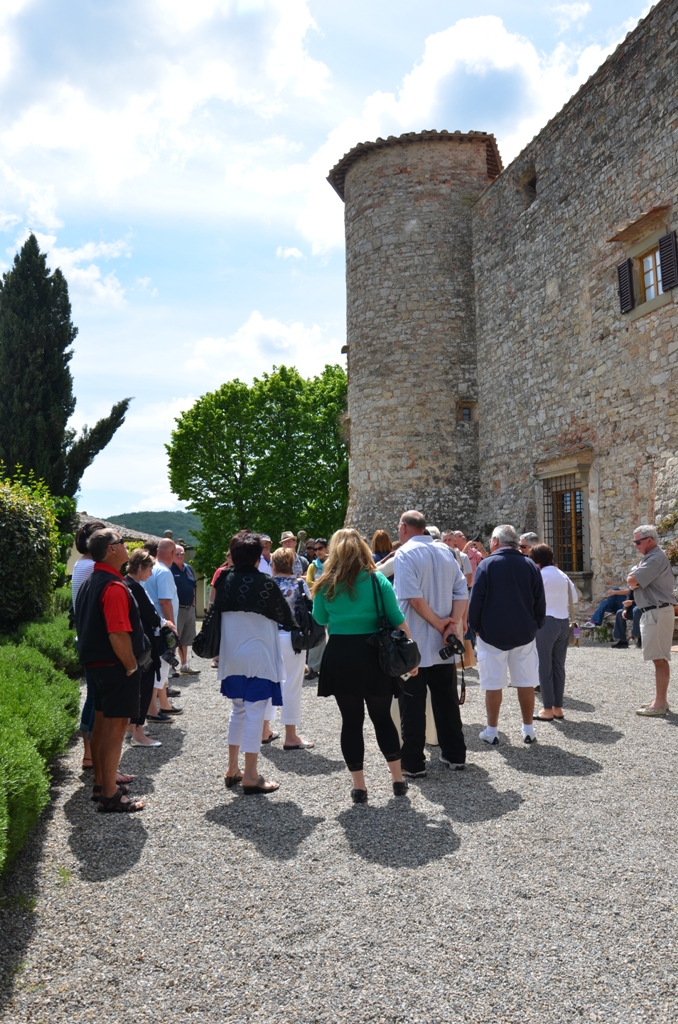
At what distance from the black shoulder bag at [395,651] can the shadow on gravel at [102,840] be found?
1.76m

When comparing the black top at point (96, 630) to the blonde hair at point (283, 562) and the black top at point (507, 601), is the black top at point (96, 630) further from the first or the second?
the black top at point (507, 601)

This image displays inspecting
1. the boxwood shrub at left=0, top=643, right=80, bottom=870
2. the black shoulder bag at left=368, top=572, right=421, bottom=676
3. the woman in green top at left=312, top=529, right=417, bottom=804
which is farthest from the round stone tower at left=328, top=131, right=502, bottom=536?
the black shoulder bag at left=368, top=572, right=421, bottom=676

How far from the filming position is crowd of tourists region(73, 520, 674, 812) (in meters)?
4.71

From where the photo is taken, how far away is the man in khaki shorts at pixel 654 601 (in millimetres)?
6914

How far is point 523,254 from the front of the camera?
1667 centimetres

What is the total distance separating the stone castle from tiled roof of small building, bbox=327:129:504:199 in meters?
0.07

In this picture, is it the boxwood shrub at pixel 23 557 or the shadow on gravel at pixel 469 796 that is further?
the boxwood shrub at pixel 23 557

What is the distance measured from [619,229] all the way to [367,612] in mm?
11564

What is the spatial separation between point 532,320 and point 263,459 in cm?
1785

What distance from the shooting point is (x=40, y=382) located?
77.3ft

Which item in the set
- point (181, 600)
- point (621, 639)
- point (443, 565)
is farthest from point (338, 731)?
point (621, 639)

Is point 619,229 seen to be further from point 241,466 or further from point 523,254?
point 241,466

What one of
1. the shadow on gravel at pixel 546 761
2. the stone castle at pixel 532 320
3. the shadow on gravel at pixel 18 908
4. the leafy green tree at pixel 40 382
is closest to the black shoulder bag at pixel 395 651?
the shadow on gravel at pixel 546 761

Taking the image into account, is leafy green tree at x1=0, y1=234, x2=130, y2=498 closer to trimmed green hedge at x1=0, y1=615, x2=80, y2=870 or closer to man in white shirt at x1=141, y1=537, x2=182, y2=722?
trimmed green hedge at x1=0, y1=615, x2=80, y2=870
